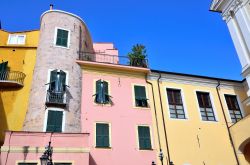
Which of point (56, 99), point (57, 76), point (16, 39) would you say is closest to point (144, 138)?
point (56, 99)

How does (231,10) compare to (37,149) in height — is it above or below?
above

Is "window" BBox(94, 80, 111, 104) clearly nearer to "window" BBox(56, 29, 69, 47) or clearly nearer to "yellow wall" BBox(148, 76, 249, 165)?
"yellow wall" BBox(148, 76, 249, 165)

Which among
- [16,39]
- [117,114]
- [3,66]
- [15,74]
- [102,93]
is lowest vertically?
[117,114]

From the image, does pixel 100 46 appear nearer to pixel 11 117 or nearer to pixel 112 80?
pixel 112 80

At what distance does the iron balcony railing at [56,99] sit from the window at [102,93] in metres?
2.18

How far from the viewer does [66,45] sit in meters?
20.0

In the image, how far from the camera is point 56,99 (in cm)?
1716

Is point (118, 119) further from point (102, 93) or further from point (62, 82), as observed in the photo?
point (62, 82)

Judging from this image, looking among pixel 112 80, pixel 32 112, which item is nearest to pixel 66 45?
pixel 112 80

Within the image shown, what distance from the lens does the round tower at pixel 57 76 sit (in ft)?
54.5

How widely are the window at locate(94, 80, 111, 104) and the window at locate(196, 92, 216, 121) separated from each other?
7166 mm

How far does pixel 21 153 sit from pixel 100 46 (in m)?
16.0

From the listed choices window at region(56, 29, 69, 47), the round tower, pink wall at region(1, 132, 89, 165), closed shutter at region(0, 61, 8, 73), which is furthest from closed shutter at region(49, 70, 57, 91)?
pink wall at region(1, 132, 89, 165)

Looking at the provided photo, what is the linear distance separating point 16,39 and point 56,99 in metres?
7.10
